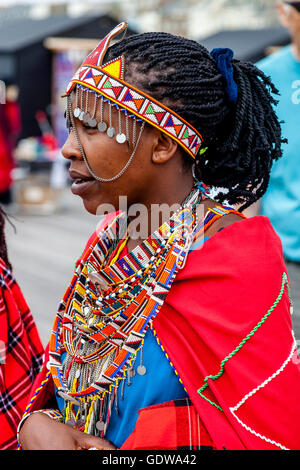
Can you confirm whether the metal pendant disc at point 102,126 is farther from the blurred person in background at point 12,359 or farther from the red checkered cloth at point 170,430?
the blurred person in background at point 12,359

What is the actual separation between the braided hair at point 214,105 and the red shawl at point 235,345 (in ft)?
0.80

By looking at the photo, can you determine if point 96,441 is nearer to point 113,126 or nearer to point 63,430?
point 63,430

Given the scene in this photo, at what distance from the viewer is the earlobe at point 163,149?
1.57m

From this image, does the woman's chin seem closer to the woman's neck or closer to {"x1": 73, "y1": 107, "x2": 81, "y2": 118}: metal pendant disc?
the woman's neck

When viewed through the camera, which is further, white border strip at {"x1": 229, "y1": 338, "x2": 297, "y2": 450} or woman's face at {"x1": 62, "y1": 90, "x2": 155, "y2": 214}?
woman's face at {"x1": 62, "y1": 90, "x2": 155, "y2": 214}

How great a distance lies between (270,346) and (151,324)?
29 centimetres

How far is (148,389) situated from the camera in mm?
1505

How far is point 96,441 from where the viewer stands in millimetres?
1561

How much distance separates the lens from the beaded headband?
4.95ft

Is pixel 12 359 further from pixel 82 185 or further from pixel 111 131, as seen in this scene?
pixel 111 131

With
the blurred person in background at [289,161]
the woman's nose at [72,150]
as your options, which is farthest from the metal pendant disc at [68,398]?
the blurred person in background at [289,161]

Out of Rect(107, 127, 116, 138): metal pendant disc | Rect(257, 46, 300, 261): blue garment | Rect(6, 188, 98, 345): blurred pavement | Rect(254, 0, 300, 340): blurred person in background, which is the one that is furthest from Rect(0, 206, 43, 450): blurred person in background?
Rect(6, 188, 98, 345): blurred pavement

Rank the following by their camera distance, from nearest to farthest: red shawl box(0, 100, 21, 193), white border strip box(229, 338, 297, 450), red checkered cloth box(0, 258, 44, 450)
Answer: white border strip box(229, 338, 297, 450)
red checkered cloth box(0, 258, 44, 450)
red shawl box(0, 100, 21, 193)

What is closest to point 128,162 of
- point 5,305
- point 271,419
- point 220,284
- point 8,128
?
point 220,284
